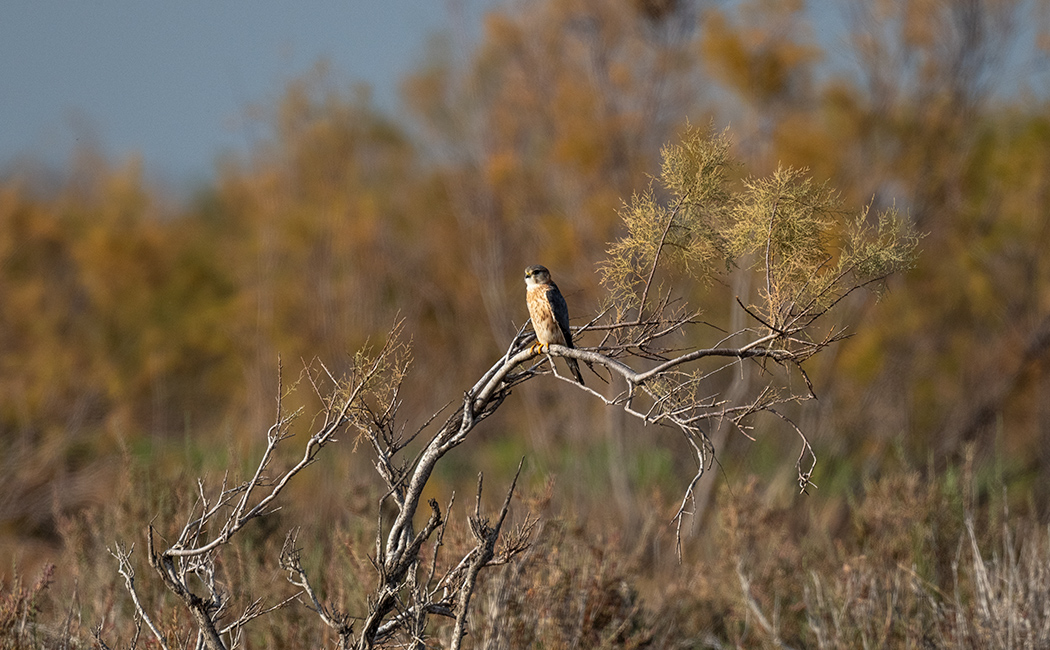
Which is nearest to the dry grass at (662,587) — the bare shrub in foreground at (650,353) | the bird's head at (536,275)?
the bare shrub in foreground at (650,353)

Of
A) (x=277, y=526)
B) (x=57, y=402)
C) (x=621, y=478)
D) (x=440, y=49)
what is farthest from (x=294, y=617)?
(x=440, y=49)

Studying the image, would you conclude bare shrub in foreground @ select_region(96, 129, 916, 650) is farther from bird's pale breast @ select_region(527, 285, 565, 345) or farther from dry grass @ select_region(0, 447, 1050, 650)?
dry grass @ select_region(0, 447, 1050, 650)

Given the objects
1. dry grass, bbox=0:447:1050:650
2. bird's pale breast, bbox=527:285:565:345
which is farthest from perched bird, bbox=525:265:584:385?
dry grass, bbox=0:447:1050:650

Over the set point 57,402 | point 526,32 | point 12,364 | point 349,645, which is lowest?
point 349,645

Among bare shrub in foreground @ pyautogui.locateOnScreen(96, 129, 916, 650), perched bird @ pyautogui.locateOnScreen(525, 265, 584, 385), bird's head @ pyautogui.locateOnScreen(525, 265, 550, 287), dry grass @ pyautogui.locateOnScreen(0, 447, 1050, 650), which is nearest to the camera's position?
bare shrub in foreground @ pyautogui.locateOnScreen(96, 129, 916, 650)

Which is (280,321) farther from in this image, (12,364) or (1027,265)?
(1027,265)

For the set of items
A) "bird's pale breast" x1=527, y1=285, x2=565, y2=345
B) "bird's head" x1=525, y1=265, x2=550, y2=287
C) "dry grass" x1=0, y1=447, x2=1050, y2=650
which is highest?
"bird's head" x1=525, y1=265, x2=550, y2=287

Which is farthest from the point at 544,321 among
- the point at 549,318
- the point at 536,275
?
the point at 536,275

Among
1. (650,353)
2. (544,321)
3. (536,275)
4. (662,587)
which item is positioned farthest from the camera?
(662,587)

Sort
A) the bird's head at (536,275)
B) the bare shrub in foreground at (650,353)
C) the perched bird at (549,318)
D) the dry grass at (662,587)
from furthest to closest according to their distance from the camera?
the dry grass at (662,587) < the bird's head at (536,275) < the perched bird at (549,318) < the bare shrub in foreground at (650,353)

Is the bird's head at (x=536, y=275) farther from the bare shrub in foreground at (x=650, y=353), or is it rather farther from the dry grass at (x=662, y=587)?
the dry grass at (x=662, y=587)

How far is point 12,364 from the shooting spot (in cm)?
1191

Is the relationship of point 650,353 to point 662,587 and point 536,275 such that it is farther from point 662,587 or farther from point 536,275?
point 662,587

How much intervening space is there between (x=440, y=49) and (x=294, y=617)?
7.69 m
